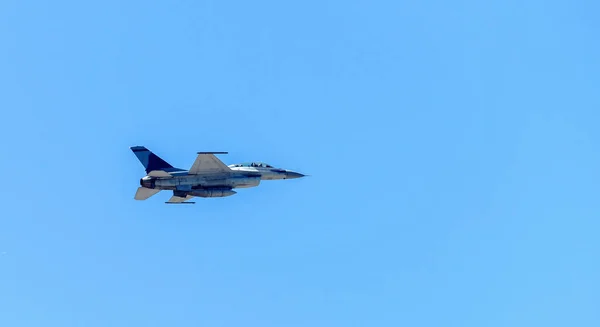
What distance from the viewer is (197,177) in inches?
3066

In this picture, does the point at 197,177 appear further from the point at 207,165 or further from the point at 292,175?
the point at 292,175

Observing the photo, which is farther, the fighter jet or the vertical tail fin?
the vertical tail fin

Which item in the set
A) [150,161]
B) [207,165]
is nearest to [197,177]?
[207,165]

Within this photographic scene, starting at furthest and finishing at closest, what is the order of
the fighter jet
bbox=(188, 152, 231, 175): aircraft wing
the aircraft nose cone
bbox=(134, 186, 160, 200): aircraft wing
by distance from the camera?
1. the aircraft nose cone
2. bbox=(134, 186, 160, 200): aircraft wing
3. the fighter jet
4. bbox=(188, 152, 231, 175): aircraft wing

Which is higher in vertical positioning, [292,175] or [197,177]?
[292,175]

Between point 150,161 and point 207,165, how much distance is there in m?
6.27

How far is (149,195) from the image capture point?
80062 millimetres

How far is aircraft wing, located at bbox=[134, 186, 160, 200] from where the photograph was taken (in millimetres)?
79250

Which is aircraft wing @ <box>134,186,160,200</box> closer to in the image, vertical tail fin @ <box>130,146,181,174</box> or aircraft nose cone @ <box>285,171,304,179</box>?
vertical tail fin @ <box>130,146,181,174</box>

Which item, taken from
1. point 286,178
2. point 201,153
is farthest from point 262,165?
point 201,153

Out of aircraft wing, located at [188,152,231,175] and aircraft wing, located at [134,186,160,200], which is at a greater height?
aircraft wing, located at [188,152,231,175]

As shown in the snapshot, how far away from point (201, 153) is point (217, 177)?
12.8 feet

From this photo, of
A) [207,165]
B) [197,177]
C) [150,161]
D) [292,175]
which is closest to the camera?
[207,165]

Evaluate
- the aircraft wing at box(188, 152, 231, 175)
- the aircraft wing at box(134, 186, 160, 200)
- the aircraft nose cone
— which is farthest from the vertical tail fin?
the aircraft nose cone
